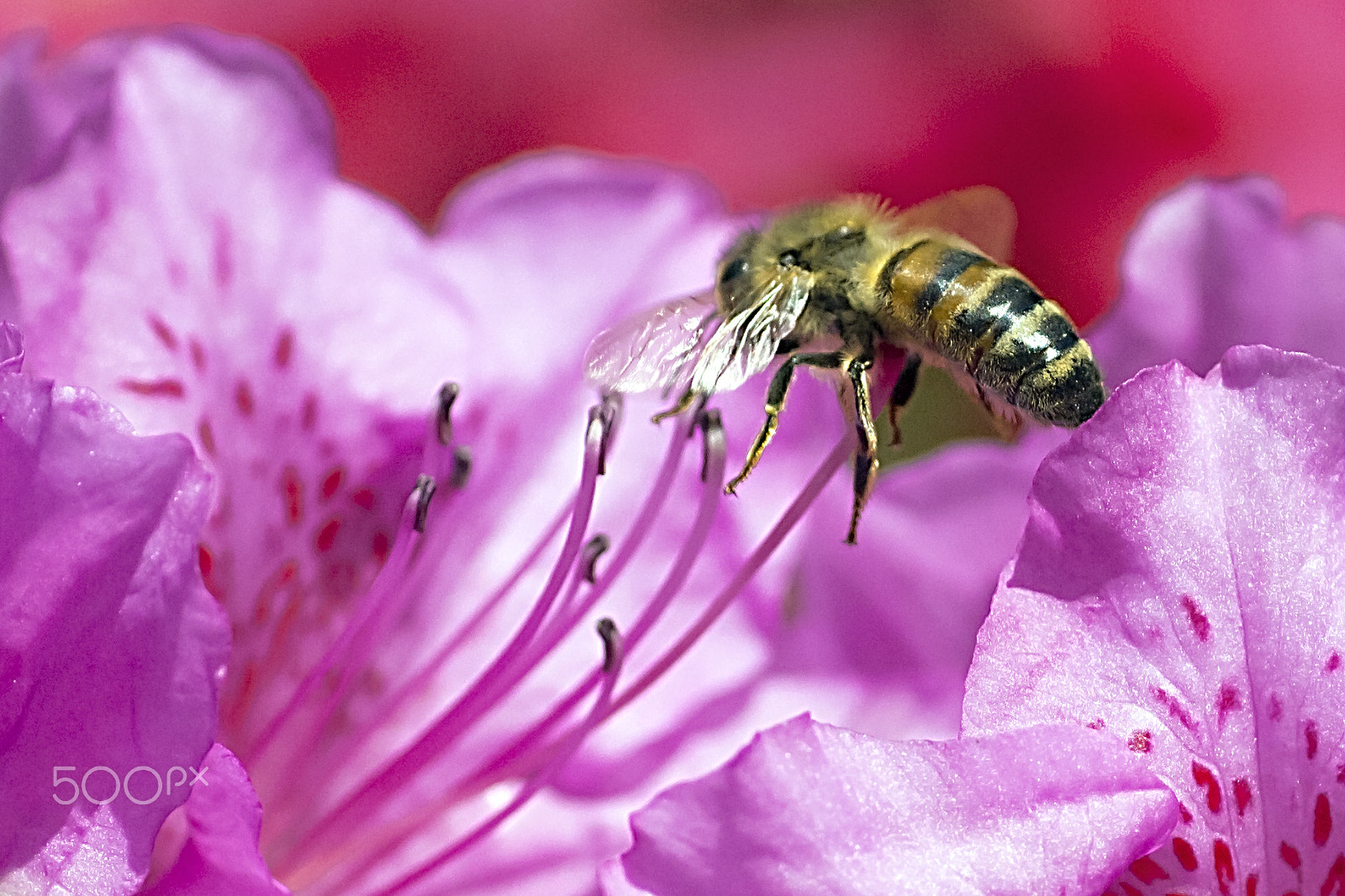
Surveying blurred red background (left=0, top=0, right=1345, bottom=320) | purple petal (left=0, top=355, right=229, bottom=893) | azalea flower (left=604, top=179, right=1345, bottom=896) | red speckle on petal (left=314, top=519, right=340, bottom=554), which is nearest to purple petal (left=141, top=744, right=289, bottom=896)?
purple petal (left=0, top=355, right=229, bottom=893)

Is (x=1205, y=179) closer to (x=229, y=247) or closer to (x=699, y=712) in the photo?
(x=699, y=712)

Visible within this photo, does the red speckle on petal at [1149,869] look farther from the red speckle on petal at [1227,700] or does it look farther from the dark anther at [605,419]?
the dark anther at [605,419]

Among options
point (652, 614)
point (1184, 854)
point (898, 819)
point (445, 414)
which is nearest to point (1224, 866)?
point (1184, 854)

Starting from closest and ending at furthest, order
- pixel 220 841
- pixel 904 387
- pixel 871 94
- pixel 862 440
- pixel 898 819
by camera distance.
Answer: pixel 898 819 → pixel 220 841 → pixel 862 440 → pixel 904 387 → pixel 871 94

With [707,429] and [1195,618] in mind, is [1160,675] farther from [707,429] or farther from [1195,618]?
[707,429]

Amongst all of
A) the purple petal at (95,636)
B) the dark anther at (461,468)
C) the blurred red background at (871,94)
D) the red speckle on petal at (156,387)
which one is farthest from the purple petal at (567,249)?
the purple petal at (95,636)

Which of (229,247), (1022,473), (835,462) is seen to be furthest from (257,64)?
(1022,473)
